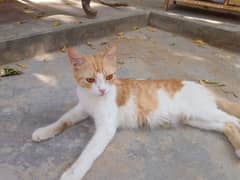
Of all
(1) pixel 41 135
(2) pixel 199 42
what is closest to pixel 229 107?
(1) pixel 41 135

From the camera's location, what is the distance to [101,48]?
3066mm

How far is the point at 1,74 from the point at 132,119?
1323 millimetres

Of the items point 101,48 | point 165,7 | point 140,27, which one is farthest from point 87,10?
point 165,7

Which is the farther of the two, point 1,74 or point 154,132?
point 1,74

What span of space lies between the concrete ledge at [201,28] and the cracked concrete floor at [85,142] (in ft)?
2.49

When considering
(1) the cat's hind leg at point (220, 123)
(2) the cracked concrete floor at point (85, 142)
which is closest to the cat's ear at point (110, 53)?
(2) the cracked concrete floor at point (85, 142)

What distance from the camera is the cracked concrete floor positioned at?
1.44m

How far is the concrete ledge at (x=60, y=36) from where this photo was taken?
2580mm

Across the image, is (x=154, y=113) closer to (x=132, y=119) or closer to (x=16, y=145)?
(x=132, y=119)

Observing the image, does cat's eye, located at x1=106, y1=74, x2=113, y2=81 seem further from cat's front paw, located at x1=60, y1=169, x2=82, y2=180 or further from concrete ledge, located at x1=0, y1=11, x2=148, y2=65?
concrete ledge, located at x1=0, y1=11, x2=148, y2=65

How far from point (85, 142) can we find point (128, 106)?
13.8 inches

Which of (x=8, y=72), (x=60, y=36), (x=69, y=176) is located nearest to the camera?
(x=69, y=176)

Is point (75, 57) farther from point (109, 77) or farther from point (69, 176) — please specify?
point (69, 176)

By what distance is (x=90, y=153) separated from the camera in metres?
1.44
